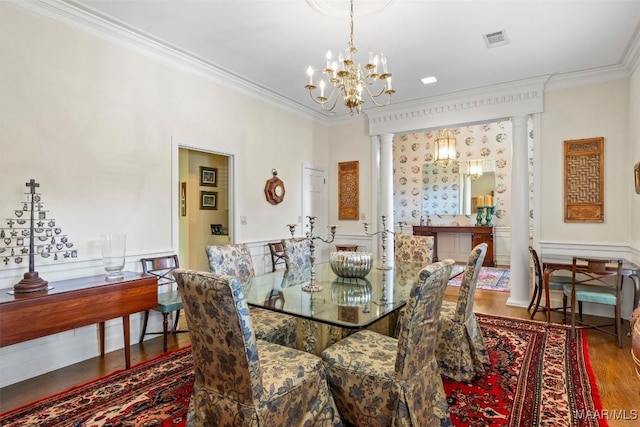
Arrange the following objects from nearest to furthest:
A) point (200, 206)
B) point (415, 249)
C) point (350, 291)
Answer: point (350, 291), point (415, 249), point (200, 206)

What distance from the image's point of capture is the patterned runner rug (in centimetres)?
557

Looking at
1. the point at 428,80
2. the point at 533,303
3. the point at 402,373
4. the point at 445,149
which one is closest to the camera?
the point at 402,373

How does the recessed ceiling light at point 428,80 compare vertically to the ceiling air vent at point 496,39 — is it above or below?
above

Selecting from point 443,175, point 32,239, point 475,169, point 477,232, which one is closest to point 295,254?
point 32,239

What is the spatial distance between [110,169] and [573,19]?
4331 millimetres

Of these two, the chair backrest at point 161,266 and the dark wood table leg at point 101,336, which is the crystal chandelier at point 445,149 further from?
the dark wood table leg at point 101,336

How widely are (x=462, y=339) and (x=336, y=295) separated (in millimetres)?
1000

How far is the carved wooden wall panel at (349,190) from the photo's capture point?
5.96 metres

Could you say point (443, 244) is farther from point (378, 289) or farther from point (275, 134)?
point (378, 289)

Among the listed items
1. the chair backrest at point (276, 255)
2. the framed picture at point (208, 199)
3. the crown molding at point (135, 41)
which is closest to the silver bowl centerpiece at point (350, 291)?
the chair backrest at point (276, 255)

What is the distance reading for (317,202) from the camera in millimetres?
5996

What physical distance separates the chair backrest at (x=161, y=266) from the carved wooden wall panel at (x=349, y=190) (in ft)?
10.6

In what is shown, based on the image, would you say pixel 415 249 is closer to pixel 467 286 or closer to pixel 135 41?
pixel 467 286

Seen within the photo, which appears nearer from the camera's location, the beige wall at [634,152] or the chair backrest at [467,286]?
the chair backrest at [467,286]
